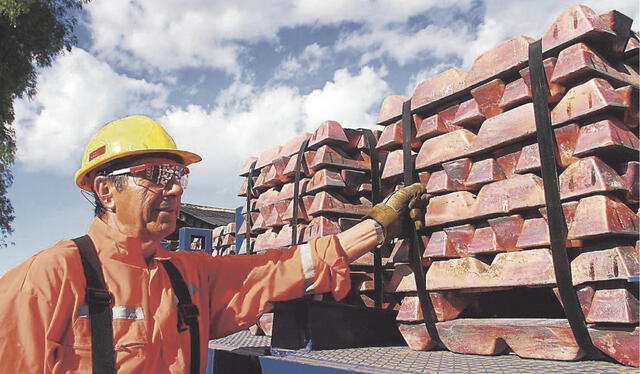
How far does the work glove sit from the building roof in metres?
8.66

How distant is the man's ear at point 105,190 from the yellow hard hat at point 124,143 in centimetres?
6

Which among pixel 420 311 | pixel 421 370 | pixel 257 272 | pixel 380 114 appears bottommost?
pixel 421 370

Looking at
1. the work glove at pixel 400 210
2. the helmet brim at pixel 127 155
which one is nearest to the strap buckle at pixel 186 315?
the helmet brim at pixel 127 155

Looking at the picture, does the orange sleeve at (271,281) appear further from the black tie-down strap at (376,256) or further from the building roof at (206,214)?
the building roof at (206,214)

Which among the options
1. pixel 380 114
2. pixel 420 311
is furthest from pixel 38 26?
pixel 420 311

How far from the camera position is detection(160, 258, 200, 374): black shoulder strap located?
7.27ft

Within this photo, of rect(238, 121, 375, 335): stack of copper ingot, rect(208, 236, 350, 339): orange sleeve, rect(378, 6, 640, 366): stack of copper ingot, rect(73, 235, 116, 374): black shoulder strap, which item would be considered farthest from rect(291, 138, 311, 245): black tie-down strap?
rect(73, 235, 116, 374): black shoulder strap

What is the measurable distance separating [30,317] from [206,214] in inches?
471

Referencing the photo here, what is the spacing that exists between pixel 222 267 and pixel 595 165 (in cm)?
163

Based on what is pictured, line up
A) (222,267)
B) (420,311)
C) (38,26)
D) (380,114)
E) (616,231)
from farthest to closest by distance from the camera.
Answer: (38,26) < (380,114) < (420,311) < (222,267) < (616,231)

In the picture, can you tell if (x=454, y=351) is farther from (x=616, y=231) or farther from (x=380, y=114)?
(x=380, y=114)

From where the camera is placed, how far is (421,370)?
2.03m

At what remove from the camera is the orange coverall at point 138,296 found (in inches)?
72.5

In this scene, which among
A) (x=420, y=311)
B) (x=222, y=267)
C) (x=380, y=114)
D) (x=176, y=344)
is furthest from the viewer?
(x=380, y=114)
